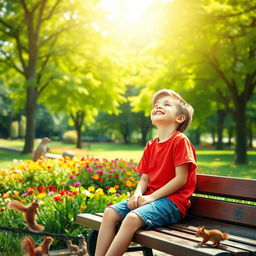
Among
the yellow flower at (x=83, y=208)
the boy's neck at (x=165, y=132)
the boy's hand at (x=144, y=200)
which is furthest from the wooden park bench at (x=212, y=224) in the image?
the yellow flower at (x=83, y=208)

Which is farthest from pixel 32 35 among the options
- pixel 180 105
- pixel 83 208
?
pixel 180 105

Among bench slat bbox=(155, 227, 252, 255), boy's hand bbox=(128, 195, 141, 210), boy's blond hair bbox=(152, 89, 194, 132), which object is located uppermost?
boy's blond hair bbox=(152, 89, 194, 132)

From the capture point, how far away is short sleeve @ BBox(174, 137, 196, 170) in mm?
3188

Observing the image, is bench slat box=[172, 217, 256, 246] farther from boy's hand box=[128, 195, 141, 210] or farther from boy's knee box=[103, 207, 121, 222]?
boy's knee box=[103, 207, 121, 222]

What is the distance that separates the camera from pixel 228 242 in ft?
8.92

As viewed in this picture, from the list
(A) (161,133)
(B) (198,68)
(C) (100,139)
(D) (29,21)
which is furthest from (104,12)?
(C) (100,139)

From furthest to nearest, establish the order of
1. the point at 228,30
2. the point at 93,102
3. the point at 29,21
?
the point at 93,102, the point at 29,21, the point at 228,30

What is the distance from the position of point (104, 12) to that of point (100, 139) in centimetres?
4622

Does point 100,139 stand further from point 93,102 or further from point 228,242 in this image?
point 228,242

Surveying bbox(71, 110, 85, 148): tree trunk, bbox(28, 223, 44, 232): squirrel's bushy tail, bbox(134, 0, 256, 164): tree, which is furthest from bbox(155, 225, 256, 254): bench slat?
bbox(71, 110, 85, 148): tree trunk

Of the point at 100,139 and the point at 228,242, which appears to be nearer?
the point at 228,242

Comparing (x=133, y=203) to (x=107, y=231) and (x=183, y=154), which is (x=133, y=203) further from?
(x=183, y=154)

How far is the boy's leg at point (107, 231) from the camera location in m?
3.03

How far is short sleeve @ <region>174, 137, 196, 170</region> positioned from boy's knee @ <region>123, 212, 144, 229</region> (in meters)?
0.52
